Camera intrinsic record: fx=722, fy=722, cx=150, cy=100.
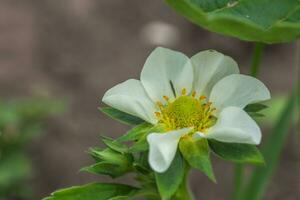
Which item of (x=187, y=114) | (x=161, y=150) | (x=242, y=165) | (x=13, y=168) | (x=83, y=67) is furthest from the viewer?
(x=83, y=67)

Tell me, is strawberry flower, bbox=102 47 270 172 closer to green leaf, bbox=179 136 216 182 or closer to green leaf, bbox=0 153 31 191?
green leaf, bbox=179 136 216 182

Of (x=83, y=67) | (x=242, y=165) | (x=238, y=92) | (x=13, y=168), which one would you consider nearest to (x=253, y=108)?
(x=238, y=92)

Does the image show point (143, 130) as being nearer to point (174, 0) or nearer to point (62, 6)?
point (174, 0)

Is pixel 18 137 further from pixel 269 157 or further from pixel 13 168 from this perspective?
pixel 269 157

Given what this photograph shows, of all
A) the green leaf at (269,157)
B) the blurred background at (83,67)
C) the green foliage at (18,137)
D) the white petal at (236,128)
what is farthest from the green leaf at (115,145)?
the blurred background at (83,67)

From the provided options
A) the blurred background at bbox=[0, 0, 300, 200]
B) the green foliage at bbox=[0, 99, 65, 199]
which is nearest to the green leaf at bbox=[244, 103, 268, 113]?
the green foliage at bbox=[0, 99, 65, 199]
